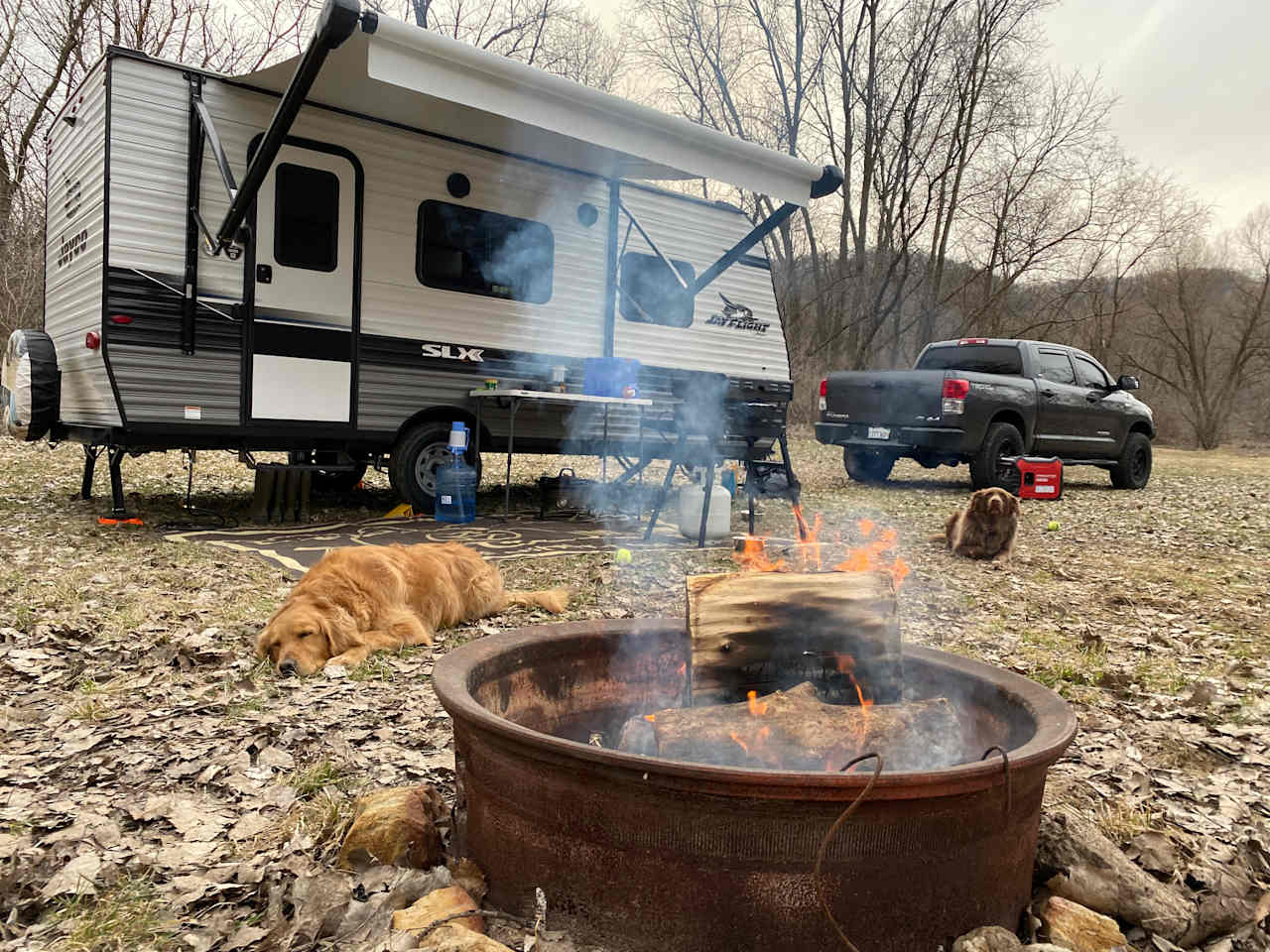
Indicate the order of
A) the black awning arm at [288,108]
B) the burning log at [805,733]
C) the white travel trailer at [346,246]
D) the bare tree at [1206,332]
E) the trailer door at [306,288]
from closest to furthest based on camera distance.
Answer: the burning log at [805,733], the black awning arm at [288,108], the white travel trailer at [346,246], the trailer door at [306,288], the bare tree at [1206,332]

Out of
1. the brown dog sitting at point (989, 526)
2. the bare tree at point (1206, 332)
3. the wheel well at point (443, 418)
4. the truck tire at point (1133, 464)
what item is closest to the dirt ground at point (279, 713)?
the brown dog sitting at point (989, 526)

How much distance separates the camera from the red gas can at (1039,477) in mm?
11070

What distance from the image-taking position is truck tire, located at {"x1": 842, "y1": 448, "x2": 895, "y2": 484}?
1238cm

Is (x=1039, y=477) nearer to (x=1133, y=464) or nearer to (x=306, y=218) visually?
(x=1133, y=464)

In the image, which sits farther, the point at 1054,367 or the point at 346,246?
the point at 1054,367

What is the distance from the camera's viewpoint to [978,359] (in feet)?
39.3

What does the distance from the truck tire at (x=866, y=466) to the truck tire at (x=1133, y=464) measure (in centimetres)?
367

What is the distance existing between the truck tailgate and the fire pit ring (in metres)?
9.38

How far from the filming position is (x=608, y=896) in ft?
5.93

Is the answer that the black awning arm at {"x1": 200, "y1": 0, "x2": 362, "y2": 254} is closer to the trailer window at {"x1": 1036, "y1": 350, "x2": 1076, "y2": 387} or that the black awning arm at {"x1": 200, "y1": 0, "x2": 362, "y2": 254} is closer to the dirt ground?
the dirt ground

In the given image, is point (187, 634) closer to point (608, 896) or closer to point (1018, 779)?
point (608, 896)

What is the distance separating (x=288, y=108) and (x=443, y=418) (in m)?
3.02

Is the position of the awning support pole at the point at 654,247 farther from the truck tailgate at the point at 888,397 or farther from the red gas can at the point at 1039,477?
the red gas can at the point at 1039,477

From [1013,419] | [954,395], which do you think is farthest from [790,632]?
[1013,419]
